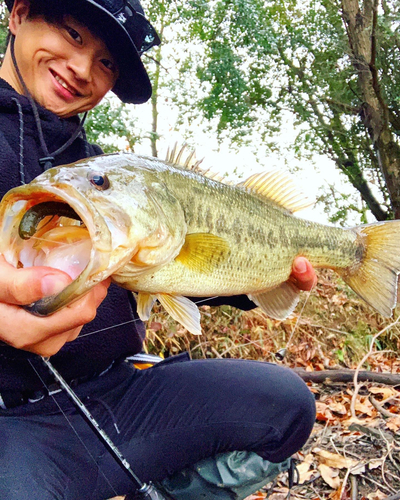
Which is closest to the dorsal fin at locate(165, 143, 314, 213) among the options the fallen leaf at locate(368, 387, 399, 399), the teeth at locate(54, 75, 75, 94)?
the teeth at locate(54, 75, 75, 94)

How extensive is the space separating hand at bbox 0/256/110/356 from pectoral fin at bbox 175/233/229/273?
0.31 m

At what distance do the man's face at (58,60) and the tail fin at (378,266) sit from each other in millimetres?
1625

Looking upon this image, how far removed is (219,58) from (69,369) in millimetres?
7055

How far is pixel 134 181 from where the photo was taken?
135 centimetres

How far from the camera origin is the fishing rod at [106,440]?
149 centimetres

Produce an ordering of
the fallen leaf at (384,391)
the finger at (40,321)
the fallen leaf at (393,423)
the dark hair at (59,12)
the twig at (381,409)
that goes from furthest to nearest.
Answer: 1. the fallen leaf at (384,391)
2. the twig at (381,409)
3. the fallen leaf at (393,423)
4. the dark hair at (59,12)
5. the finger at (40,321)

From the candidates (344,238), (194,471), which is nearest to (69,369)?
(194,471)

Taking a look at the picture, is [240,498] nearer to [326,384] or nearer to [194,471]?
[194,471]

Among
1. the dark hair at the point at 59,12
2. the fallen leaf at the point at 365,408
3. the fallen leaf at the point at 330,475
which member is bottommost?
the fallen leaf at the point at 330,475

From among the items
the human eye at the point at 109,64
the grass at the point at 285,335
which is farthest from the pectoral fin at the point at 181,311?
the grass at the point at 285,335

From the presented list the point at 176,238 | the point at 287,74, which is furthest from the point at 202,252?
the point at 287,74

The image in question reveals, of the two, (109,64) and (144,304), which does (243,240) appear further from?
(109,64)

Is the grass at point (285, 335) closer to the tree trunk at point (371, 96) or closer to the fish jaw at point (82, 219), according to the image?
the fish jaw at point (82, 219)

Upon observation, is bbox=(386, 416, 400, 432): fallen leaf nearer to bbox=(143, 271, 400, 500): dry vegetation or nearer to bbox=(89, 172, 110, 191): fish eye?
bbox=(143, 271, 400, 500): dry vegetation
